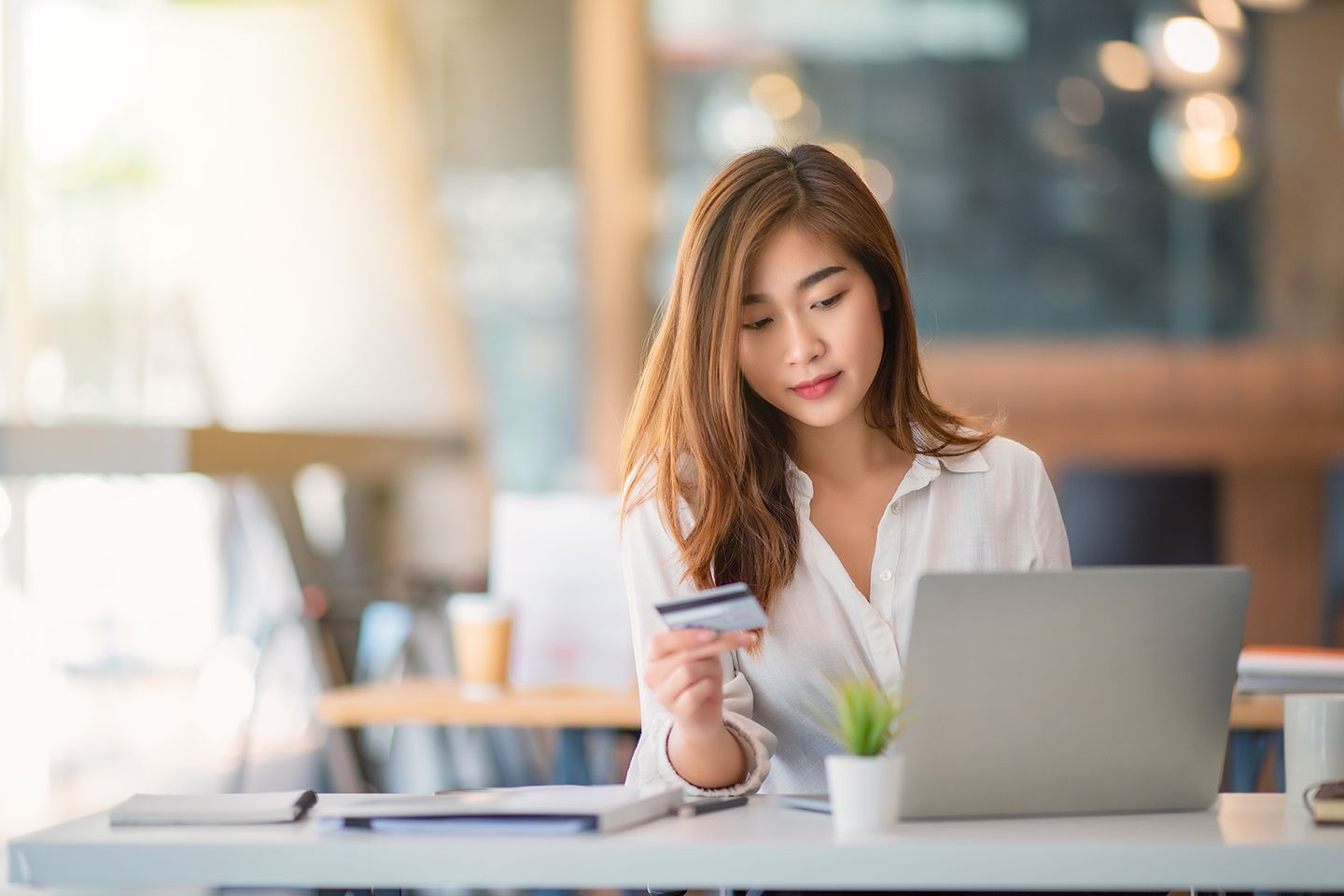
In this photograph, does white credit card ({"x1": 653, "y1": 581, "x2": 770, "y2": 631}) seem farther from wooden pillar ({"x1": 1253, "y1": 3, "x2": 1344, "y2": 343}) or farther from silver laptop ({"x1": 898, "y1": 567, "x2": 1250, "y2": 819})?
wooden pillar ({"x1": 1253, "y1": 3, "x2": 1344, "y2": 343})

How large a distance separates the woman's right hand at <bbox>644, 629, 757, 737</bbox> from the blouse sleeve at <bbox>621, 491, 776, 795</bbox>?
4.7 inches

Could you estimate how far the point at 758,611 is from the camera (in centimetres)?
138

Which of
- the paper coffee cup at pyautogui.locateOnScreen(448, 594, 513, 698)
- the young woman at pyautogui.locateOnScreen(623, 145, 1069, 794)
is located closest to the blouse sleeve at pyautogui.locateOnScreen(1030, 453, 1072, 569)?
the young woman at pyautogui.locateOnScreen(623, 145, 1069, 794)

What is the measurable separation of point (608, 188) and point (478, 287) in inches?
29.8

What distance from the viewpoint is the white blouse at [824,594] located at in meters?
1.86

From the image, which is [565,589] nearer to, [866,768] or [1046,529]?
[1046,529]

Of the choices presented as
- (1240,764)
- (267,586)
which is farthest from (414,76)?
(1240,764)

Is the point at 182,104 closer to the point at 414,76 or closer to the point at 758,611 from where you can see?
the point at 414,76

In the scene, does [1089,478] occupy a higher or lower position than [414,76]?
lower

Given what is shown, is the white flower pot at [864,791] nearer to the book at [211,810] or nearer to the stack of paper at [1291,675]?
the book at [211,810]

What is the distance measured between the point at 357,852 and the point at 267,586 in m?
4.17

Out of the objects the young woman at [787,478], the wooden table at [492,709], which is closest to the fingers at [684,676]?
the young woman at [787,478]

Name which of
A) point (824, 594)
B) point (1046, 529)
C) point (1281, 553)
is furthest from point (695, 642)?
point (1281, 553)

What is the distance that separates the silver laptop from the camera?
4.33 ft
